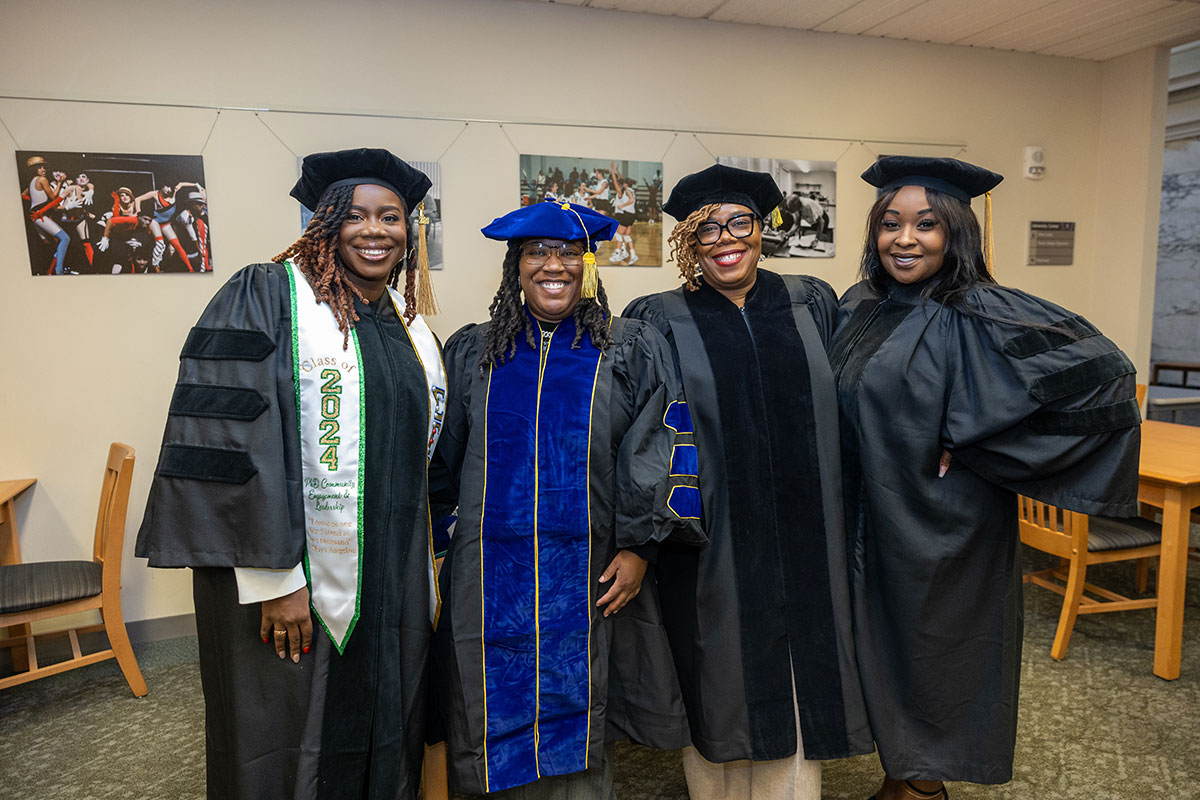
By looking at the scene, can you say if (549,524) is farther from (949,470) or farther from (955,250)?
(955,250)

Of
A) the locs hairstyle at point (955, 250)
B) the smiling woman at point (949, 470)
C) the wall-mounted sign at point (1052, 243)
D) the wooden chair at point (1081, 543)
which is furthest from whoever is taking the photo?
the wall-mounted sign at point (1052, 243)

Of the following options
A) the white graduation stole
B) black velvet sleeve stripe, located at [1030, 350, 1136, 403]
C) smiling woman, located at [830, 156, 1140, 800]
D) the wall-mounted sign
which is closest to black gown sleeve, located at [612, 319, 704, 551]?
smiling woman, located at [830, 156, 1140, 800]

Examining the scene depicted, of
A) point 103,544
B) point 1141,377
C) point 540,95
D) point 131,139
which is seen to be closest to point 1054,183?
point 1141,377

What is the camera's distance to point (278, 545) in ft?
5.16

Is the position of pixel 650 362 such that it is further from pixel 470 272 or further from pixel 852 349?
pixel 470 272

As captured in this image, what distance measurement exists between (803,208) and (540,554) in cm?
307

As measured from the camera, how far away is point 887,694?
1.93m

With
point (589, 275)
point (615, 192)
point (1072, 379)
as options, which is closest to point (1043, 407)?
point (1072, 379)

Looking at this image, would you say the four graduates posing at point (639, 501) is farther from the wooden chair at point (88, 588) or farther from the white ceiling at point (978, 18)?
the white ceiling at point (978, 18)

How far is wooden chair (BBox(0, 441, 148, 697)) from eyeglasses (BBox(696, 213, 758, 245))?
2.42 m

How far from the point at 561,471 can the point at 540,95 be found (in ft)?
8.33

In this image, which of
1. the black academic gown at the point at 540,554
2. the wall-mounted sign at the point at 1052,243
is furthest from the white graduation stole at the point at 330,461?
the wall-mounted sign at the point at 1052,243

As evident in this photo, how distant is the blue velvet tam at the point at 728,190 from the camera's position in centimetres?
197

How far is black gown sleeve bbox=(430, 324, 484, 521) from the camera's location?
6.44 ft
